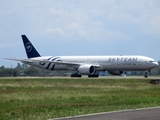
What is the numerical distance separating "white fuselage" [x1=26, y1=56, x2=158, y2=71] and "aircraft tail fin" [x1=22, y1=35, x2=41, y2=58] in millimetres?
1908

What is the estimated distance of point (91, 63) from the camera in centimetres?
7244

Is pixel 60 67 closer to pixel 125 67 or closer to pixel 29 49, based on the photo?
pixel 29 49

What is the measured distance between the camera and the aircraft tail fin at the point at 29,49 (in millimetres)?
81688

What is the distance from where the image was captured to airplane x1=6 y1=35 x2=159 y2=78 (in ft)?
218

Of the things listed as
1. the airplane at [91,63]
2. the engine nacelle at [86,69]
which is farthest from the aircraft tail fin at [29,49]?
the engine nacelle at [86,69]

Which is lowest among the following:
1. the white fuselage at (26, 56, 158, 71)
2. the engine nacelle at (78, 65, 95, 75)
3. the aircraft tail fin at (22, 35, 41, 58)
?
the engine nacelle at (78, 65, 95, 75)

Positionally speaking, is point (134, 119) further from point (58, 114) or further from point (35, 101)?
point (35, 101)

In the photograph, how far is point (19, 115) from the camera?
18859 millimetres

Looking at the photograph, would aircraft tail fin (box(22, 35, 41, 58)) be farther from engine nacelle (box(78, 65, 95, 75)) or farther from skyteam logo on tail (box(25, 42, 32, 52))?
engine nacelle (box(78, 65, 95, 75))

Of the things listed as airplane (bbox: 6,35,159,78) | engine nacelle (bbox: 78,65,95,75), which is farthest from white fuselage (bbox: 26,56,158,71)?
engine nacelle (bbox: 78,65,95,75)

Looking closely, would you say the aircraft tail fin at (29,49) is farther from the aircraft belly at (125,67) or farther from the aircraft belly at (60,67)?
the aircraft belly at (125,67)

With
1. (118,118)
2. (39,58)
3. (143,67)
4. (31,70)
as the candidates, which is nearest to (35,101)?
(118,118)

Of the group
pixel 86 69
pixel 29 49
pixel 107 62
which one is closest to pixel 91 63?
pixel 86 69

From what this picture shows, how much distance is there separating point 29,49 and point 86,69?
16844 mm
